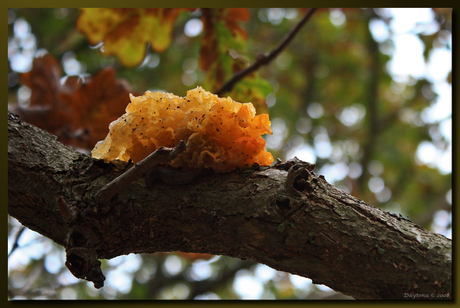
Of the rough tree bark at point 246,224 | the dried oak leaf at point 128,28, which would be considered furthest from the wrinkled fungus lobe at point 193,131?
the dried oak leaf at point 128,28

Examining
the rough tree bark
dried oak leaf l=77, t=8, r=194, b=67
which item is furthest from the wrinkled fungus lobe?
dried oak leaf l=77, t=8, r=194, b=67

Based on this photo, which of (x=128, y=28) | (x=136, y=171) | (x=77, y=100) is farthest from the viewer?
(x=77, y=100)

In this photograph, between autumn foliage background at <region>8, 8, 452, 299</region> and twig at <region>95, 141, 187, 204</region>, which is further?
autumn foliage background at <region>8, 8, 452, 299</region>

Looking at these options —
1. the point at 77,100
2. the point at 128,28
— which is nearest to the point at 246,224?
the point at 128,28

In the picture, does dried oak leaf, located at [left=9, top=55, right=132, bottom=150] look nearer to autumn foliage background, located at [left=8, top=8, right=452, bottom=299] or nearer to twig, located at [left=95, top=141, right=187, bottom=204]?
autumn foliage background, located at [left=8, top=8, right=452, bottom=299]

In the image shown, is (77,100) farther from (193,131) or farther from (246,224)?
(246,224)

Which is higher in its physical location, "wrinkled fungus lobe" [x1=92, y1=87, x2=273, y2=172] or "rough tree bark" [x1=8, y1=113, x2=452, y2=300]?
"wrinkled fungus lobe" [x1=92, y1=87, x2=273, y2=172]
